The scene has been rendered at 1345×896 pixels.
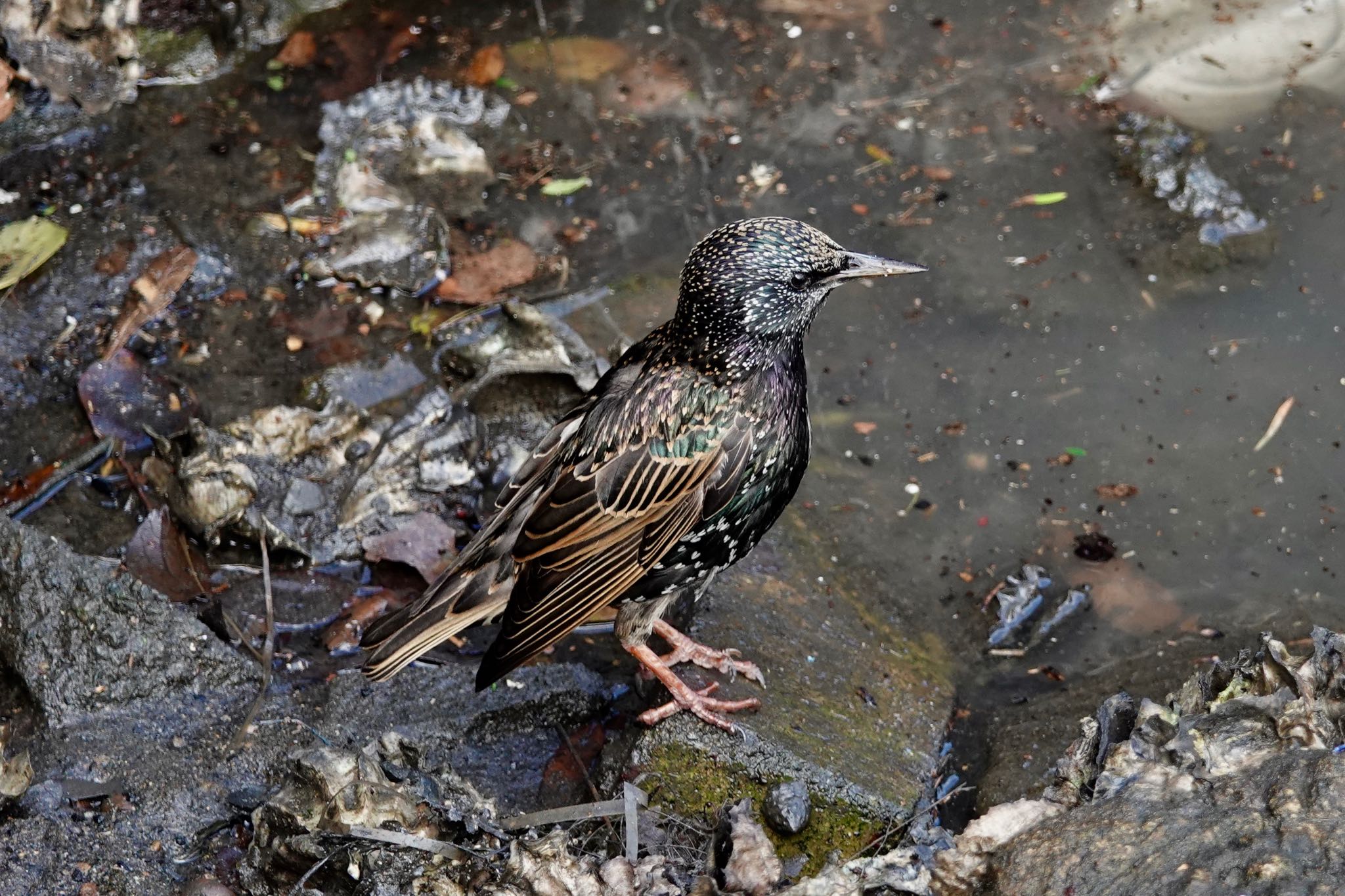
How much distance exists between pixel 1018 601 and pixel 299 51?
430 centimetres

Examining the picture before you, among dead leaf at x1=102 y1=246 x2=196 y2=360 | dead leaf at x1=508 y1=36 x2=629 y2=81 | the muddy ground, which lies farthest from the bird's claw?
dead leaf at x1=508 y1=36 x2=629 y2=81

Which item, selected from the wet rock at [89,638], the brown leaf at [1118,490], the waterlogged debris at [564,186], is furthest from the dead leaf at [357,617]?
the brown leaf at [1118,490]

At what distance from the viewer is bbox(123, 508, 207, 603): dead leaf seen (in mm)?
3854

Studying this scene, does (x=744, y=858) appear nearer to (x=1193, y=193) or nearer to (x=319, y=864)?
(x=319, y=864)

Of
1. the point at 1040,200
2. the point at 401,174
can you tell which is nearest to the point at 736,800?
the point at 1040,200

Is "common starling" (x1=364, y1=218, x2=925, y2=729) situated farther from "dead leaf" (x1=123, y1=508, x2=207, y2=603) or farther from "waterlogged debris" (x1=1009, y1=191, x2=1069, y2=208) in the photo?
"waterlogged debris" (x1=1009, y1=191, x2=1069, y2=208)

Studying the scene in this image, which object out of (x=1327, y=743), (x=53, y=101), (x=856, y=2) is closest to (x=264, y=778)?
(x=1327, y=743)

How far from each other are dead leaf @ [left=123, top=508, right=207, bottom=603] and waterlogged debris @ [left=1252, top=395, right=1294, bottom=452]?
11.4 feet

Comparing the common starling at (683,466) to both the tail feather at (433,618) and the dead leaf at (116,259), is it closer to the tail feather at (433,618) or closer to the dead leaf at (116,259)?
the tail feather at (433,618)

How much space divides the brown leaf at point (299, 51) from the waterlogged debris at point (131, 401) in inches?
78.8

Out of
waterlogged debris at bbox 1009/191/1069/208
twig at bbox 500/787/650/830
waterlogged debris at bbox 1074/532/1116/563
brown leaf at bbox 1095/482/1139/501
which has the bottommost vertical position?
waterlogged debris at bbox 1074/532/1116/563

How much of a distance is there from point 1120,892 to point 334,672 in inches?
92.8

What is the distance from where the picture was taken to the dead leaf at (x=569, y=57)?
589 cm

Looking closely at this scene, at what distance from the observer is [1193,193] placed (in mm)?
4879
